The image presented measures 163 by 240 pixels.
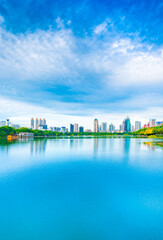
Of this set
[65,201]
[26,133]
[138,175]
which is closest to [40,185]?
[65,201]

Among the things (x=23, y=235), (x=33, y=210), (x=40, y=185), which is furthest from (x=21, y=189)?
(x=23, y=235)

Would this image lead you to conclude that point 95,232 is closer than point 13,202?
Yes

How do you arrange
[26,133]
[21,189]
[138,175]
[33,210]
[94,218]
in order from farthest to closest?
[26,133] → [138,175] → [21,189] → [33,210] → [94,218]

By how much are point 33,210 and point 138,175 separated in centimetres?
886

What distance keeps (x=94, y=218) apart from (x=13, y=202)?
4.33 metres

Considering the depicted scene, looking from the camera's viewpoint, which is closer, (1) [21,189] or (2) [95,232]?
(2) [95,232]

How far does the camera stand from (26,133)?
88000 millimetres

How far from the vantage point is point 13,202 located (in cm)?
727

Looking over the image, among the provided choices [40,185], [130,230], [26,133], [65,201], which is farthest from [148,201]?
[26,133]

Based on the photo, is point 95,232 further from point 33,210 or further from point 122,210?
point 33,210

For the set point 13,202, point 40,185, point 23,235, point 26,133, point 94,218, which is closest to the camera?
point 23,235

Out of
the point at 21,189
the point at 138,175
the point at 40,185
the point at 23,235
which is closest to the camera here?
the point at 23,235

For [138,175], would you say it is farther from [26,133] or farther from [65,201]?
[26,133]

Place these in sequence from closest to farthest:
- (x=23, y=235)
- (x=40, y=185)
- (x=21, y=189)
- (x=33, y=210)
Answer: (x=23, y=235), (x=33, y=210), (x=21, y=189), (x=40, y=185)
